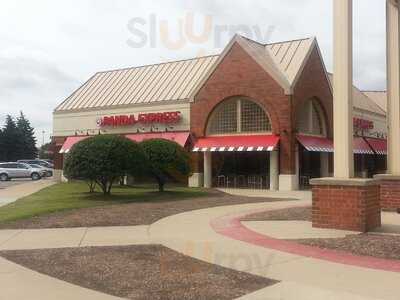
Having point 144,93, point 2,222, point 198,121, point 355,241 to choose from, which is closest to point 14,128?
point 144,93

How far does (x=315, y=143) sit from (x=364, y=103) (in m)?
13.9

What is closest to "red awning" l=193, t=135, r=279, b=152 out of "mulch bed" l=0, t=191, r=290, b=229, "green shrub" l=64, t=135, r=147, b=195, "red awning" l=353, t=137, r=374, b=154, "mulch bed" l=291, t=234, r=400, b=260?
"red awning" l=353, t=137, r=374, b=154

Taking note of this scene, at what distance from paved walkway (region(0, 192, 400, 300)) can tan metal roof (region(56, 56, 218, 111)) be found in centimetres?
2341

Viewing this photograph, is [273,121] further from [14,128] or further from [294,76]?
[14,128]

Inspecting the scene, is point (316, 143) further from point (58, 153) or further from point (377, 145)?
point (58, 153)

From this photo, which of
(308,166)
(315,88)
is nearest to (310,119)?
(315,88)

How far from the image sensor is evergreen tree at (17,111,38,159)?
80219 mm

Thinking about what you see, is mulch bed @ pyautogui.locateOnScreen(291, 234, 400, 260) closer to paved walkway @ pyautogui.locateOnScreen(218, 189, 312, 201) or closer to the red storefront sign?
paved walkway @ pyautogui.locateOnScreen(218, 189, 312, 201)

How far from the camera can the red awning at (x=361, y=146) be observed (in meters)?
37.5

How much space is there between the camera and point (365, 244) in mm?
9914

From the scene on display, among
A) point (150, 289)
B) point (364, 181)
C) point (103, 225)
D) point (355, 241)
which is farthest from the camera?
point (103, 225)

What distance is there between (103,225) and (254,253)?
5051 mm

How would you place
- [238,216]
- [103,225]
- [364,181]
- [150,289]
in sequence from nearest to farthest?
1. [150,289]
2. [364,181]
3. [103,225]
4. [238,216]

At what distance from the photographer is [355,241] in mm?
10203
